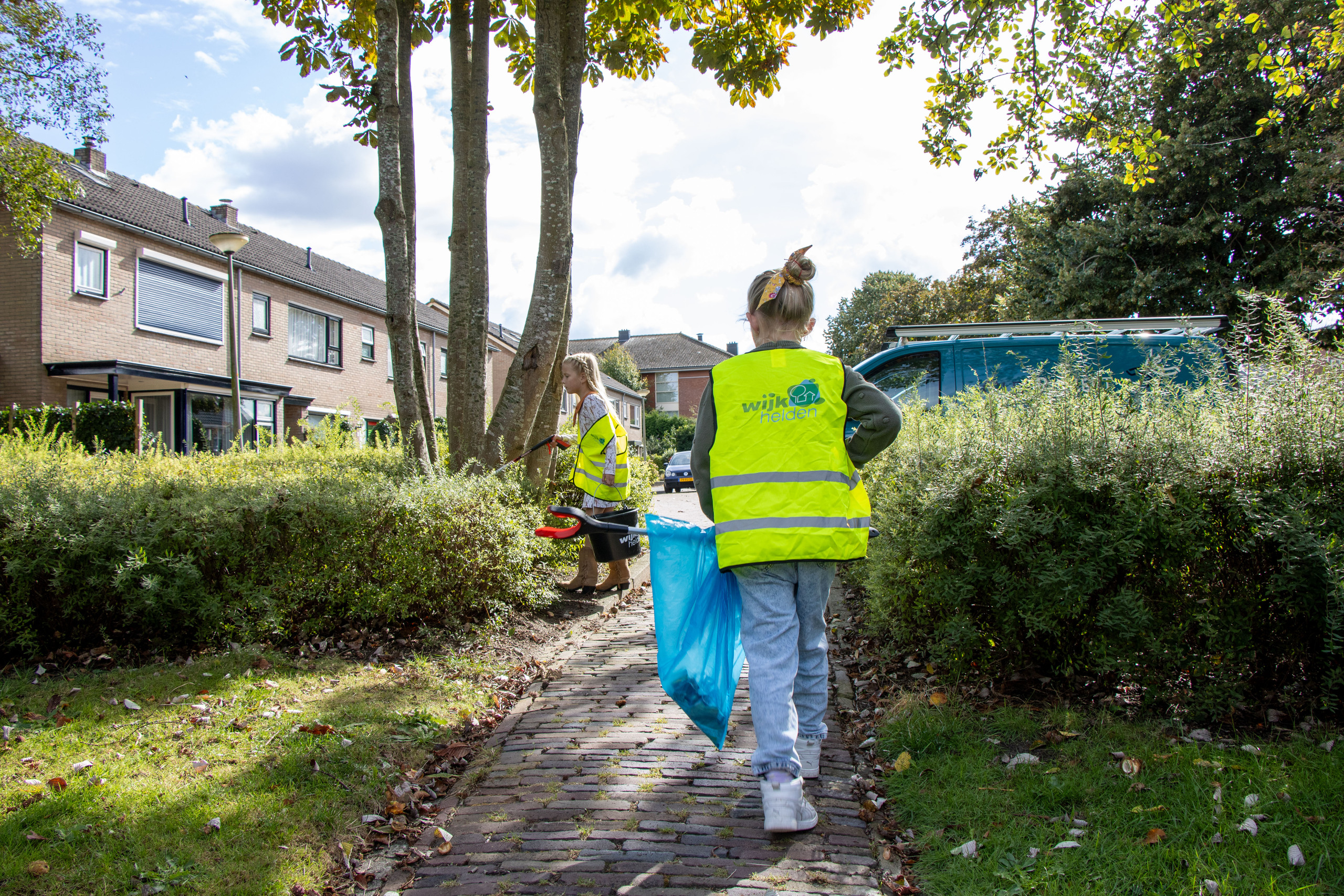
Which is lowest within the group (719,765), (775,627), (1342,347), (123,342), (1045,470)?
(719,765)

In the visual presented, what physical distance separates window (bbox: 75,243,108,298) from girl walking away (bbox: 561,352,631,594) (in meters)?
17.2

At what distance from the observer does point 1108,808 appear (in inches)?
106

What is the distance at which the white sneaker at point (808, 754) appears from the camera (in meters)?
3.09

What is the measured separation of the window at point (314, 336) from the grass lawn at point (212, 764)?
2292cm

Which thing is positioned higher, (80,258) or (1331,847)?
(80,258)

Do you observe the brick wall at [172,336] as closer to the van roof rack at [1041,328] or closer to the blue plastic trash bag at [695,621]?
the van roof rack at [1041,328]

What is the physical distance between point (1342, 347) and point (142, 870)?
16.8 feet

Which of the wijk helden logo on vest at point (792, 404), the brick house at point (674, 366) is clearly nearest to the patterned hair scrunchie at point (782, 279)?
the wijk helden logo on vest at point (792, 404)

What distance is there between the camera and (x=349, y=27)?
28.2ft

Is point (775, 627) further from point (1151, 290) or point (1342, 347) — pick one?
point (1151, 290)

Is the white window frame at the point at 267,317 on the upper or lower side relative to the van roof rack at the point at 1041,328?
upper

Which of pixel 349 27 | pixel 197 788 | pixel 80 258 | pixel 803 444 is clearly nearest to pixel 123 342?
pixel 80 258

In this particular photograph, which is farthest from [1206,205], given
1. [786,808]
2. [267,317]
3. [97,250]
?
[97,250]

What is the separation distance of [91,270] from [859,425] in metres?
21.3
